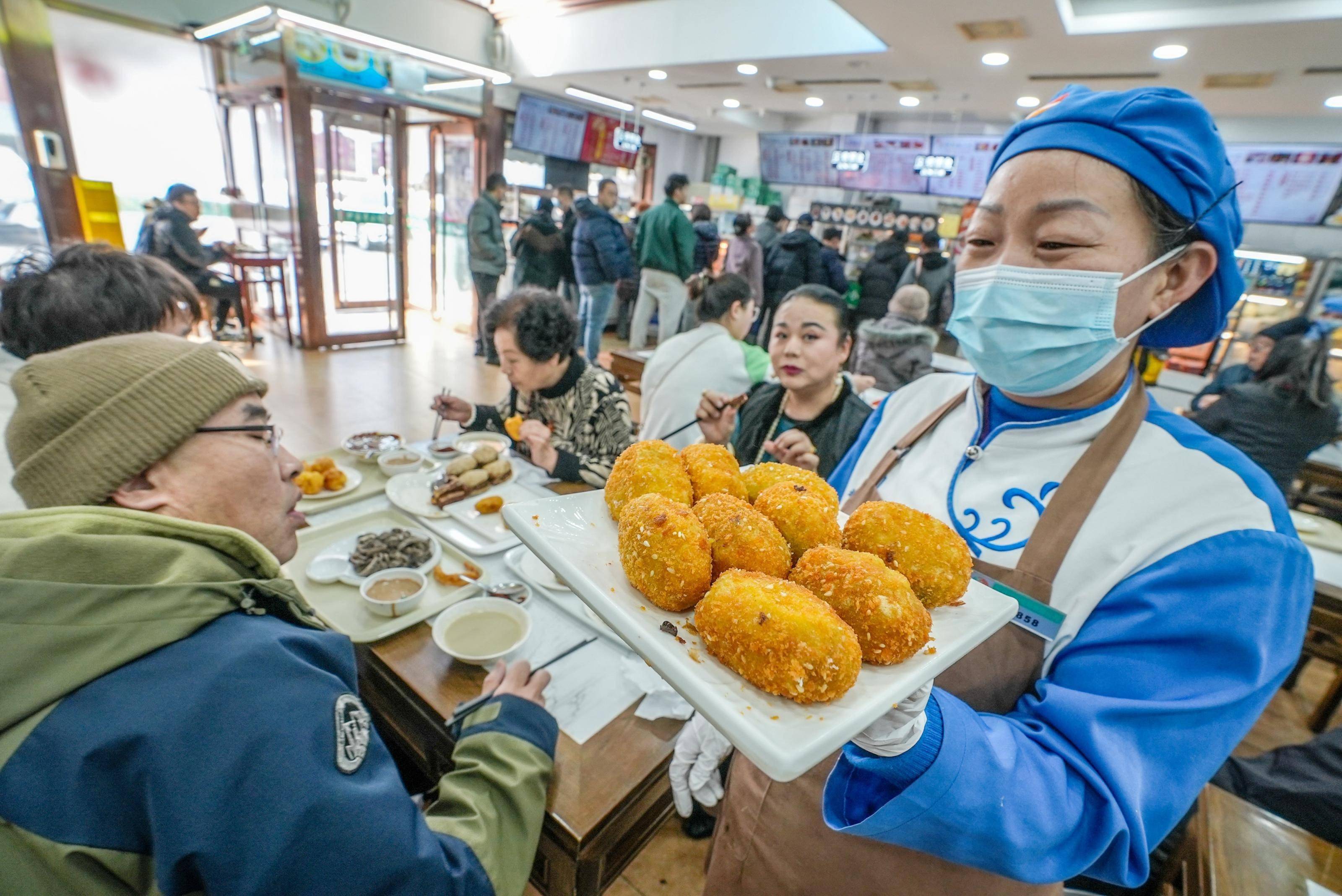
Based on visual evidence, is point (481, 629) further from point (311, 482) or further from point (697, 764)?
point (311, 482)

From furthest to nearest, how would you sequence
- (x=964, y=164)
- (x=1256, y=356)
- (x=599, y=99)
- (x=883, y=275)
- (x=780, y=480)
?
(x=599, y=99)
(x=964, y=164)
(x=883, y=275)
(x=1256, y=356)
(x=780, y=480)

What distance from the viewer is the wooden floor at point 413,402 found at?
2.38 m

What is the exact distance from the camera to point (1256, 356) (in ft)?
16.8

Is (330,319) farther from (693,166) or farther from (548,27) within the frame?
(693,166)

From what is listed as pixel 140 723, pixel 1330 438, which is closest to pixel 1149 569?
pixel 140 723

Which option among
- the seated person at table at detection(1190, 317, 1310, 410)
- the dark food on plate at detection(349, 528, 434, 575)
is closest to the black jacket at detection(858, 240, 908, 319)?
the seated person at table at detection(1190, 317, 1310, 410)

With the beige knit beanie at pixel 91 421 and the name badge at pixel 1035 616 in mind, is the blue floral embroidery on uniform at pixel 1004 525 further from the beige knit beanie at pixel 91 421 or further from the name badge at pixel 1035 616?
the beige knit beanie at pixel 91 421

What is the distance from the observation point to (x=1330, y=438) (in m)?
4.23

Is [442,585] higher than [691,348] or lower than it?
lower

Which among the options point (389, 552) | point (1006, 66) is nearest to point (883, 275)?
point (1006, 66)

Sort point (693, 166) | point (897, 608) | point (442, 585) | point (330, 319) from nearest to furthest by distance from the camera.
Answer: point (897, 608), point (442, 585), point (330, 319), point (693, 166)

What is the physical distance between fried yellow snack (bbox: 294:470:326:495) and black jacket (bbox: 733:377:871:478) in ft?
6.25

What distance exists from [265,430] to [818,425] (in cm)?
217

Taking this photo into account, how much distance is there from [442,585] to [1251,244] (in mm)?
12965
